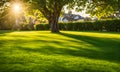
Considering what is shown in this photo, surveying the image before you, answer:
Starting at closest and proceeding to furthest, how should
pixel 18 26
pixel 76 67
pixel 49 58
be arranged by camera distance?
pixel 76 67, pixel 49 58, pixel 18 26

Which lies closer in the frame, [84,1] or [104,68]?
[104,68]

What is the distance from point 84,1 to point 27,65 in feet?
102

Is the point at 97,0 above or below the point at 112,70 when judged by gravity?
above

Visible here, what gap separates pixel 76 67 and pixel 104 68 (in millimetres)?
1264

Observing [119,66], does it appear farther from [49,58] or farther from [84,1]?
[84,1]

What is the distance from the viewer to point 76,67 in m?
12.1

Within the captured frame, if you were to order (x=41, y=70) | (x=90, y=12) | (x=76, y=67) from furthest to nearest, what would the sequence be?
1. (x=90, y=12)
2. (x=76, y=67)
3. (x=41, y=70)

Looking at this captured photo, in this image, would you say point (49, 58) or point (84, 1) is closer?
point (49, 58)

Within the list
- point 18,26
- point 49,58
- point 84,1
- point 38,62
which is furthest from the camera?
point 18,26

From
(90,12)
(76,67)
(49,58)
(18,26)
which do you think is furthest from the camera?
(18,26)

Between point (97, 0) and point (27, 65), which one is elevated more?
point (97, 0)

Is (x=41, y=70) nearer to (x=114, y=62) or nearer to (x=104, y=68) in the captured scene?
(x=104, y=68)

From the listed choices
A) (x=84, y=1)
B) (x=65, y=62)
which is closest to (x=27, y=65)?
(x=65, y=62)

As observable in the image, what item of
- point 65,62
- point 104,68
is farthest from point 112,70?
point 65,62
